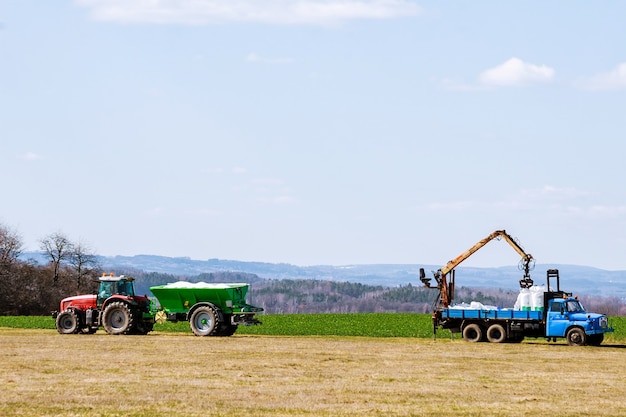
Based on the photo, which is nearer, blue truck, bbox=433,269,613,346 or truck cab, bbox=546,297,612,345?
truck cab, bbox=546,297,612,345

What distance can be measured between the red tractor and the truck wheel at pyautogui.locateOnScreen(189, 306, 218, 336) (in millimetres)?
2154

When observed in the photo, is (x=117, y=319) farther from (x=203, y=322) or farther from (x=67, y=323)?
(x=203, y=322)

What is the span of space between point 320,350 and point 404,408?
15621 mm

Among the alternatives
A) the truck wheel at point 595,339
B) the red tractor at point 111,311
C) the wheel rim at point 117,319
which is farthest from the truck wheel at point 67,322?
the truck wheel at point 595,339

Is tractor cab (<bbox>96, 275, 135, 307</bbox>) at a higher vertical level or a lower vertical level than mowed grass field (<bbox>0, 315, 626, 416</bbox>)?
higher

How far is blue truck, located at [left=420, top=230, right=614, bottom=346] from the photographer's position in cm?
4228

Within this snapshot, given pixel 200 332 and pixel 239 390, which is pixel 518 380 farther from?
pixel 200 332

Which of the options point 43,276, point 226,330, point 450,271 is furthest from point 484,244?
point 43,276

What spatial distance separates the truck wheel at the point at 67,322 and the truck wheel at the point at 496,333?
1829 cm

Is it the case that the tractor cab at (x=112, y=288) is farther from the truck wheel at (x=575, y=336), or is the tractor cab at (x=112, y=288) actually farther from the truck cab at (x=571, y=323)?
the truck wheel at (x=575, y=336)

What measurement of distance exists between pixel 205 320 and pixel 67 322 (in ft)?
21.5

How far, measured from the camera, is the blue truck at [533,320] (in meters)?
42.3

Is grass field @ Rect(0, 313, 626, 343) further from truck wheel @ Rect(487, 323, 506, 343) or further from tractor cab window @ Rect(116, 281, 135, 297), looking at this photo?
tractor cab window @ Rect(116, 281, 135, 297)

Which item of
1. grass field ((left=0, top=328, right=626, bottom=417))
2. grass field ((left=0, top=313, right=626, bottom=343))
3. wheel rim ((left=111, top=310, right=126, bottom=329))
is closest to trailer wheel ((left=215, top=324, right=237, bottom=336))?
grass field ((left=0, top=328, right=626, bottom=417))
